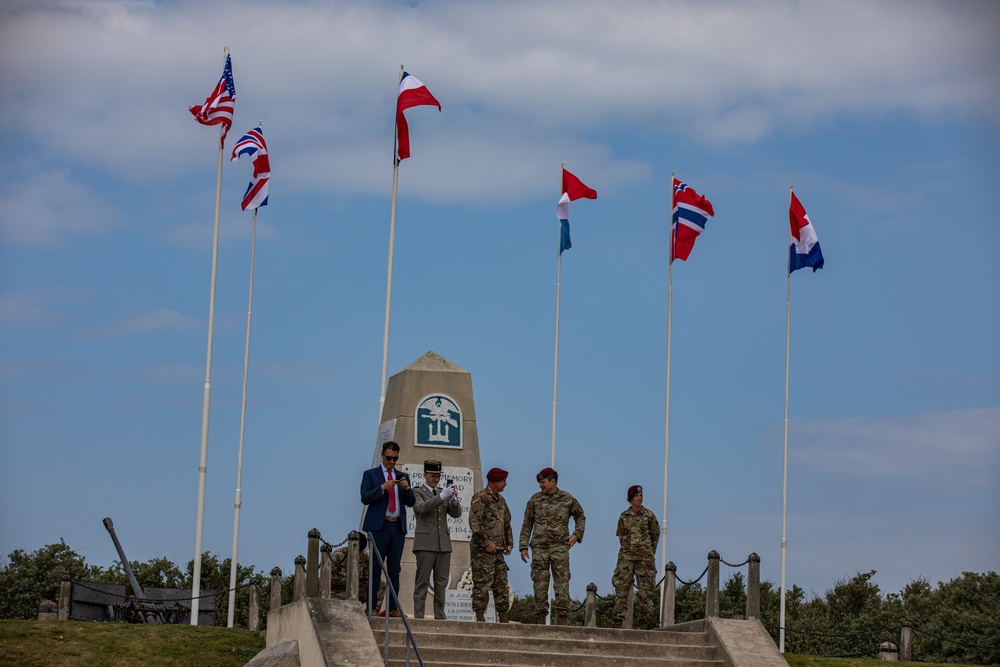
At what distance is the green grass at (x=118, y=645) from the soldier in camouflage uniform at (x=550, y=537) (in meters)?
4.34

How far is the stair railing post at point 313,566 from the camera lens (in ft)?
53.1

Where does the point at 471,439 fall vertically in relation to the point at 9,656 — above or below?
above

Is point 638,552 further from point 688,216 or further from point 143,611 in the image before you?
point 688,216

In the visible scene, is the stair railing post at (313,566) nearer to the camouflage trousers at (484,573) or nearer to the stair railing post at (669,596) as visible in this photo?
the camouflage trousers at (484,573)

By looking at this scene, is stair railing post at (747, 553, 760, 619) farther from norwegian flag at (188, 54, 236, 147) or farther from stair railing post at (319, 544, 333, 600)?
norwegian flag at (188, 54, 236, 147)

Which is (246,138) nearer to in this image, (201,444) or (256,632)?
(201,444)

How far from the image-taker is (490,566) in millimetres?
16859

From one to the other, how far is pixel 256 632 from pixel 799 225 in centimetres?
1314

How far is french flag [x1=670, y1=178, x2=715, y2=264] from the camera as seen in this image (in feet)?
90.7

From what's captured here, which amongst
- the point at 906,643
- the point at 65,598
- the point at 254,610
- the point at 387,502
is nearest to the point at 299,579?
the point at 387,502

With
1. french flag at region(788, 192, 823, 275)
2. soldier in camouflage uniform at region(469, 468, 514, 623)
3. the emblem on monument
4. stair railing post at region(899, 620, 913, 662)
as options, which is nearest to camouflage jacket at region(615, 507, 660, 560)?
soldier in camouflage uniform at region(469, 468, 514, 623)

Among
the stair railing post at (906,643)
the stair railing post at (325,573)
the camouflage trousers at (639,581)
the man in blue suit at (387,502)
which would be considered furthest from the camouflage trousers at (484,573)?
the stair railing post at (906,643)

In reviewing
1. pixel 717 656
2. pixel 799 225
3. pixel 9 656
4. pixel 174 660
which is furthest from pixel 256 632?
pixel 799 225

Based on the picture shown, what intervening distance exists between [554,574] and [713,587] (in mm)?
1849
